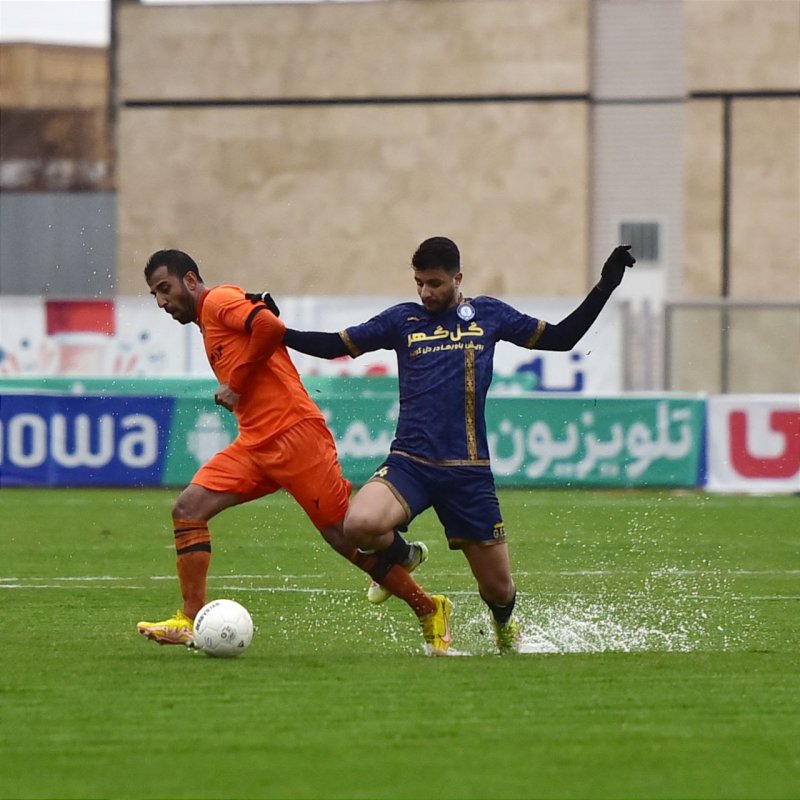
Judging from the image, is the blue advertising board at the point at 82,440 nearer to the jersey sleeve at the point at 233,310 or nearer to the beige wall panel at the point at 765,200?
the jersey sleeve at the point at 233,310

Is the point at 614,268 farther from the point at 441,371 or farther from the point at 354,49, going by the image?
the point at 354,49

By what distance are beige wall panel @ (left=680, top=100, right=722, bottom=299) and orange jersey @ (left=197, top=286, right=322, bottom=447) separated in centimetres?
3029

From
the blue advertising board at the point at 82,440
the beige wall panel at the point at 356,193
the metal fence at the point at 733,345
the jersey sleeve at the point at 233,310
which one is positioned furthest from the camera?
the beige wall panel at the point at 356,193

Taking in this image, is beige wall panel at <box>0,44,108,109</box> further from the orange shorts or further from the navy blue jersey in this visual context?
the navy blue jersey

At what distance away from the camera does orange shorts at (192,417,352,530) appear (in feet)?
29.0

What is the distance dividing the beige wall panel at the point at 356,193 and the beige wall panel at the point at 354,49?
51cm

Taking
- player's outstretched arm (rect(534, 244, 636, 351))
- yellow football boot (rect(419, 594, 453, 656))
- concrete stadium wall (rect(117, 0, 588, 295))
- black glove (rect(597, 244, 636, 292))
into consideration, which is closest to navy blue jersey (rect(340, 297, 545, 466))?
player's outstretched arm (rect(534, 244, 636, 351))

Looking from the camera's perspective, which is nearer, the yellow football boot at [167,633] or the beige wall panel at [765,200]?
the yellow football boot at [167,633]

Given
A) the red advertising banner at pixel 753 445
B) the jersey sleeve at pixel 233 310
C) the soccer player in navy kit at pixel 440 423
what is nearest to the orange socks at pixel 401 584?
the soccer player in navy kit at pixel 440 423

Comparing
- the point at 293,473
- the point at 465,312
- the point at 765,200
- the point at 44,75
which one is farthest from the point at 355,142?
the point at 465,312

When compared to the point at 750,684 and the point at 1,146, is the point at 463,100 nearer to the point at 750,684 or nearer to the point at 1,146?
the point at 1,146

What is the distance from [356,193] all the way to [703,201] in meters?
7.23

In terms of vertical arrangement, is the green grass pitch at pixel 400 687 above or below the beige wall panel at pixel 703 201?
below

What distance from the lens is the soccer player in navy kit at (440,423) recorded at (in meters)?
8.41
